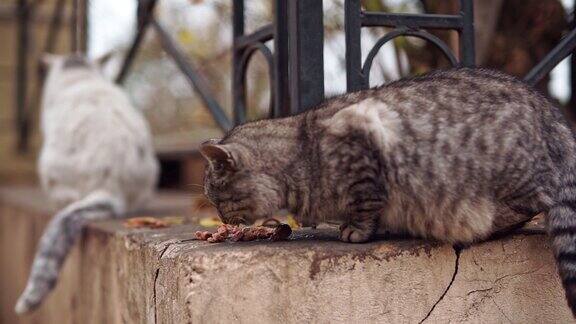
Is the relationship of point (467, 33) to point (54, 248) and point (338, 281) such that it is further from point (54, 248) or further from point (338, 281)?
point (54, 248)

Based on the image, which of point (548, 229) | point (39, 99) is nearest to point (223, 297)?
point (548, 229)

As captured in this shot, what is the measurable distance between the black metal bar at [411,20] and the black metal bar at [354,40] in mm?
35

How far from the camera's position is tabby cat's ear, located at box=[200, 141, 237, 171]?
7.83ft

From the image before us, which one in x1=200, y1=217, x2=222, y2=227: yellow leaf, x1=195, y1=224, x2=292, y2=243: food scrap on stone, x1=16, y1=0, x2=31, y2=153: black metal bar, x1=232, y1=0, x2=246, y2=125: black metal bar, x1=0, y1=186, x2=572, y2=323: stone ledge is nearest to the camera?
x1=0, y1=186, x2=572, y2=323: stone ledge

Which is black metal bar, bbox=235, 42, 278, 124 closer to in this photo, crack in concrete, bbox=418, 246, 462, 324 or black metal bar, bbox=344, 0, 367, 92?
black metal bar, bbox=344, 0, 367, 92

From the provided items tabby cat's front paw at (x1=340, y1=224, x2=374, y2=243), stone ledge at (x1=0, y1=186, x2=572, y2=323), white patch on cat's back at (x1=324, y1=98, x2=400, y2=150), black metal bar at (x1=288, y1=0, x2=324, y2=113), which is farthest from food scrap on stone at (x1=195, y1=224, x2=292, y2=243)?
black metal bar at (x1=288, y1=0, x2=324, y2=113)

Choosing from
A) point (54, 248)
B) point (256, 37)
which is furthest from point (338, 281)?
point (54, 248)

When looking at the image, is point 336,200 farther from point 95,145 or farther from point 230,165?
point 95,145

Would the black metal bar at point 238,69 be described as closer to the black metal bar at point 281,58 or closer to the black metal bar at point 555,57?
the black metal bar at point 281,58

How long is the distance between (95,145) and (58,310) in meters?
1.07

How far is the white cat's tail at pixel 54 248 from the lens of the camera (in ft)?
12.1

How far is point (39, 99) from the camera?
809 centimetres

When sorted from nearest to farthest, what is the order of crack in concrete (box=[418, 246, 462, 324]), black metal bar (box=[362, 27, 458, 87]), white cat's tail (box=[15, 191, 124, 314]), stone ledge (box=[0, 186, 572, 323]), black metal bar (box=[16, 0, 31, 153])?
stone ledge (box=[0, 186, 572, 323]), crack in concrete (box=[418, 246, 462, 324]), black metal bar (box=[362, 27, 458, 87]), white cat's tail (box=[15, 191, 124, 314]), black metal bar (box=[16, 0, 31, 153])

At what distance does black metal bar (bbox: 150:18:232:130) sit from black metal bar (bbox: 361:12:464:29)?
3.66 feet
